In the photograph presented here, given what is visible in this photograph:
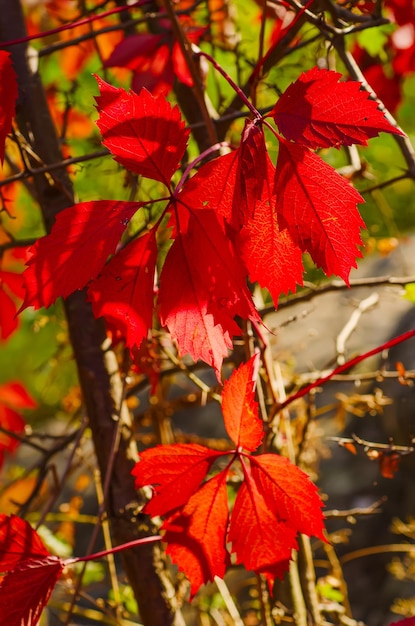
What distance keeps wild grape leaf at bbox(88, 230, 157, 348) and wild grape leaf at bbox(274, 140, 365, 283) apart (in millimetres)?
119

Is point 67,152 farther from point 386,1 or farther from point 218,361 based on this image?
point 218,361

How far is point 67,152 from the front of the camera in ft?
4.33

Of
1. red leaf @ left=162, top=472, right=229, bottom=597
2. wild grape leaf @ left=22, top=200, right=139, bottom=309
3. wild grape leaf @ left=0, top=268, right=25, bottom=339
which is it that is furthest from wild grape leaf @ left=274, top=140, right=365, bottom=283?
wild grape leaf @ left=0, top=268, right=25, bottom=339

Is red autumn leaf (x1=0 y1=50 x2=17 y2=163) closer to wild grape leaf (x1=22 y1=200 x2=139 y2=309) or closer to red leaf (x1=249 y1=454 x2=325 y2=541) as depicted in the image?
wild grape leaf (x1=22 y1=200 x2=139 y2=309)

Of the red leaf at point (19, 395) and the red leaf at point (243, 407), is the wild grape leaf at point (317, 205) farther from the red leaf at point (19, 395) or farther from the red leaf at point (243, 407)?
the red leaf at point (19, 395)

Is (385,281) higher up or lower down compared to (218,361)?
lower down

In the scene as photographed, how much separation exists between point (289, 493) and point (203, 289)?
0.20 metres

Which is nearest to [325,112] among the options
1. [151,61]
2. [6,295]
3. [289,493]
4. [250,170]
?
[250,170]

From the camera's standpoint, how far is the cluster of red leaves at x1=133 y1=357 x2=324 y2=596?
0.60m

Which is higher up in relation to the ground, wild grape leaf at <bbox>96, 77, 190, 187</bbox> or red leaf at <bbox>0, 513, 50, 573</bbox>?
wild grape leaf at <bbox>96, 77, 190, 187</bbox>

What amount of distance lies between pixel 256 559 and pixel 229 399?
0.14 m

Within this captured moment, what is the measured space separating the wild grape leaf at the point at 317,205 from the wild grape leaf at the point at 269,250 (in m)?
0.02

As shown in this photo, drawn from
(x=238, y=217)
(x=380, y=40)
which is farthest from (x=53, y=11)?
(x=238, y=217)

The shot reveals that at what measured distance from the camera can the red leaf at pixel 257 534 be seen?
61 cm
